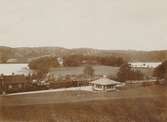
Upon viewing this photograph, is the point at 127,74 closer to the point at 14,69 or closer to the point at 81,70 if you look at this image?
the point at 81,70

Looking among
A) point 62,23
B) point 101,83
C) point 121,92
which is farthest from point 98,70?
point 62,23

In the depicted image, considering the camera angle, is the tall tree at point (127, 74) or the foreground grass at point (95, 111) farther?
the tall tree at point (127, 74)

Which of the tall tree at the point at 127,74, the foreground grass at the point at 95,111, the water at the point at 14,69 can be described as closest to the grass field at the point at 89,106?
the foreground grass at the point at 95,111

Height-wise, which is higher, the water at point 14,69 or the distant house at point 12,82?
the water at point 14,69

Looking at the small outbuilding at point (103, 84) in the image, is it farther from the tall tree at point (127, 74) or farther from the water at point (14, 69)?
the water at point (14, 69)

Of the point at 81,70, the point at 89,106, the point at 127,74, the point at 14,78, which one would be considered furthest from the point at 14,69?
the point at 127,74

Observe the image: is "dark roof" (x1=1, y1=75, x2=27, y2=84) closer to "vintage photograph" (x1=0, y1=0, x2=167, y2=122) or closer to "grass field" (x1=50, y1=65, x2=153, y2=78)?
"vintage photograph" (x1=0, y1=0, x2=167, y2=122)

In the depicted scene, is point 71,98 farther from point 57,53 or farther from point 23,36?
point 23,36

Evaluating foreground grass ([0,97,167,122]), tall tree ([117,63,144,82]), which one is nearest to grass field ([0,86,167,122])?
foreground grass ([0,97,167,122])
